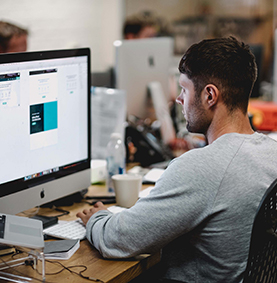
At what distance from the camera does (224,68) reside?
1188 millimetres

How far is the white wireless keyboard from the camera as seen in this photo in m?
1.30

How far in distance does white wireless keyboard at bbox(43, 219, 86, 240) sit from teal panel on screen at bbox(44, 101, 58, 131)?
30 centimetres

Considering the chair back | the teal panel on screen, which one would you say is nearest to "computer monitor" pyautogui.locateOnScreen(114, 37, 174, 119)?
the teal panel on screen

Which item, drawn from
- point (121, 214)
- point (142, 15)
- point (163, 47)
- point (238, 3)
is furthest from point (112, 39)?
point (121, 214)

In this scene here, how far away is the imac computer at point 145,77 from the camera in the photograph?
251 centimetres

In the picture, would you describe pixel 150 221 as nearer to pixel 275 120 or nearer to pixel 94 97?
pixel 94 97

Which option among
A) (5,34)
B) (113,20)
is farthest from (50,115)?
(113,20)

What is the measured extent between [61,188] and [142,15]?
465cm

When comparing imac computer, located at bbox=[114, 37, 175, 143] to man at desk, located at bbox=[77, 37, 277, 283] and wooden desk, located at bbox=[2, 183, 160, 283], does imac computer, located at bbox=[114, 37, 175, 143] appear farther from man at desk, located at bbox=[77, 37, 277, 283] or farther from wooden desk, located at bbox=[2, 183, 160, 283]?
wooden desk, located at bbox=[2, 183, 160, 283]

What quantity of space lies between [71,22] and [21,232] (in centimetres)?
373

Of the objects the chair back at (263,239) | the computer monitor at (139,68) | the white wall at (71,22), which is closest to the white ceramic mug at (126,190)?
the chair back at (263,239)

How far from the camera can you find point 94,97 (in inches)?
84.0

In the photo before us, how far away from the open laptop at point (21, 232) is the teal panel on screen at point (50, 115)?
0.35 meters

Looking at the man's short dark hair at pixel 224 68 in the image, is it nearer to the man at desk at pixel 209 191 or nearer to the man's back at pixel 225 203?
the man at desk at pixel 209 191
